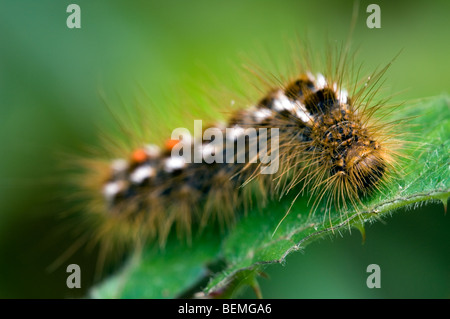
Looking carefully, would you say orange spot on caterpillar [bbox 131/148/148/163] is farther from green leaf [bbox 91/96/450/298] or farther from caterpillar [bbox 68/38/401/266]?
green leaf [bbox 91/96/450/298]

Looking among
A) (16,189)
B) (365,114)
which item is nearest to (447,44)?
(365,114)

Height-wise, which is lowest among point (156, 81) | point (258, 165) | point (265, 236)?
point (265, 236)

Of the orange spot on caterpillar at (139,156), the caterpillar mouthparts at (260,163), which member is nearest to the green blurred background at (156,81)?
the orange spot on caterpillar at (139,156)

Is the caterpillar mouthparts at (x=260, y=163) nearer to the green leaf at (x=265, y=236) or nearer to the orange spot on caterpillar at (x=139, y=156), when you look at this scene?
the orange spot on caterpillar at (x=139, y=156)

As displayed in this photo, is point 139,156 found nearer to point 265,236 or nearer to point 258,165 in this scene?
point 258,165

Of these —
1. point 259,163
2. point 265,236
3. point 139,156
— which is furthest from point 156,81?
point 265,236

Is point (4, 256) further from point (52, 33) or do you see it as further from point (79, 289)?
point (52, 33)
